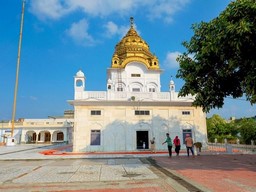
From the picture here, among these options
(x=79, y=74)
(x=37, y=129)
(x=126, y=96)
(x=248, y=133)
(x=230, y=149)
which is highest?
(x=79, y=74)

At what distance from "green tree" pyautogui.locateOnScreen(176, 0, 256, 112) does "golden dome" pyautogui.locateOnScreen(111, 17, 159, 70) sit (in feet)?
59.3

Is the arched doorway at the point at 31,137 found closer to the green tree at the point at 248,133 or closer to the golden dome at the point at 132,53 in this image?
the golden dome at the point at 132,53

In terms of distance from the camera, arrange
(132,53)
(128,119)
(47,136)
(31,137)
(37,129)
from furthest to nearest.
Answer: (47,136), (31,137), (37,129), (132,53), (128,119)

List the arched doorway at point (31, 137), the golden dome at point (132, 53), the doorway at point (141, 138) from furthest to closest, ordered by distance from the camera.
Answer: the arched doorway at point (31, 137) → the golden dome at point (132, 53) → the doorway at point (141, 138)

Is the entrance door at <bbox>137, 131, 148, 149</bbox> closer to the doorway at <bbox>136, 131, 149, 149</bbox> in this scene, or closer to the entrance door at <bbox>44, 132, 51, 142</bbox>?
the doorway at <bbox>136, 131, 149, 149</bbox>

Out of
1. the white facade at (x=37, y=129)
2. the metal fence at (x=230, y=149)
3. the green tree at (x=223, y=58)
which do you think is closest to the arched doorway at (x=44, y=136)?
→ the white facade at (x=37, y=129)

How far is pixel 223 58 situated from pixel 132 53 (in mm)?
21449

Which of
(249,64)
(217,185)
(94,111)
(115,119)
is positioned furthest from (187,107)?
(217,185)

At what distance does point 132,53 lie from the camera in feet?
97.2

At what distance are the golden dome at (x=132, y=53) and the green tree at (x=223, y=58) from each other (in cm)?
1807

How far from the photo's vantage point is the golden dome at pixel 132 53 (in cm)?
2828

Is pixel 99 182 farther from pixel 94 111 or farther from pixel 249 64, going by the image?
pixel 94 111

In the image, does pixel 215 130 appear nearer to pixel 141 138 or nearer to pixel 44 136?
pixel 141 138

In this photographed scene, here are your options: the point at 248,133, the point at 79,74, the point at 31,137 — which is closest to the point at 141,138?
the point at 79,74
